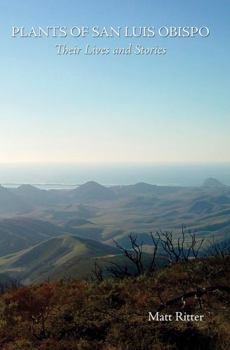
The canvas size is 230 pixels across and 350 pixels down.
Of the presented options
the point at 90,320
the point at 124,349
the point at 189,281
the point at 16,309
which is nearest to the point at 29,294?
the point at 16,309

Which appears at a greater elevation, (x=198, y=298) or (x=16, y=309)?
(x=198, y=298)

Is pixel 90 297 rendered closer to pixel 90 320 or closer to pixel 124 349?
pixel 90 320

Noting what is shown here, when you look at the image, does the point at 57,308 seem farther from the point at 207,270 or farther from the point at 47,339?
the point at 207,270

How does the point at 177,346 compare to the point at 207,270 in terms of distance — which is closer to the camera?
the point at 177,346

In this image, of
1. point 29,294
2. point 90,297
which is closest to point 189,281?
point 90,297

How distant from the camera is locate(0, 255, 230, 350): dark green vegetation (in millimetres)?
13602

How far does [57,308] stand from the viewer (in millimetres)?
17156

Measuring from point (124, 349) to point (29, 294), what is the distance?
27.7 ft

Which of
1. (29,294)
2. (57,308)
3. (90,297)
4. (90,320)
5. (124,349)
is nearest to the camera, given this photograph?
(124,349)

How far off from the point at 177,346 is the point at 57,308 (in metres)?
5.54

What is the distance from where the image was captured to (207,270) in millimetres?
20766

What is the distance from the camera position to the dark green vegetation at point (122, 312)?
13.6 m

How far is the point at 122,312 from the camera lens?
53.0 feet

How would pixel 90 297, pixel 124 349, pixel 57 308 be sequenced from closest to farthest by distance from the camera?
pixel 124 349
pixel 57 308
pixel 90 297
